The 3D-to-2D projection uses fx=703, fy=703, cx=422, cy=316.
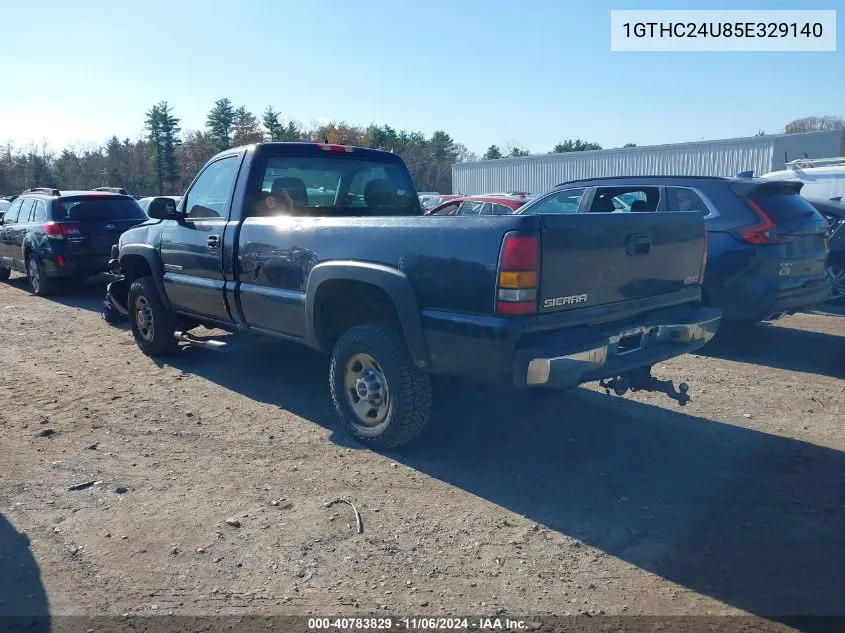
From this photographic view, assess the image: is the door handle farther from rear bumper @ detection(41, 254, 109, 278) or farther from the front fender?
rear bumper @ detection(41, 254, 109, 278)

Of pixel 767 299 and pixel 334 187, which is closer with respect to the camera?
pixel 334 187

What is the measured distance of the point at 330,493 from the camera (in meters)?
4.05

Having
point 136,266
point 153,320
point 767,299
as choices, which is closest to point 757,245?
point 767,299

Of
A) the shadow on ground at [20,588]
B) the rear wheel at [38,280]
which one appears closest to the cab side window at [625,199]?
the shadow on ground at [20,588]

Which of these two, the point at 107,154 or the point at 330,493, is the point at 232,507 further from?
the point at 107,154

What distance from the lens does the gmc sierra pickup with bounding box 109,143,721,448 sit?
12.1ft

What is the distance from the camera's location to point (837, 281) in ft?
32.1

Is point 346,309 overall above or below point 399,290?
below

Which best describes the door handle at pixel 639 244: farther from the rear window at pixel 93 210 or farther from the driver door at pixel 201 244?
the rear window at pixel 93 210

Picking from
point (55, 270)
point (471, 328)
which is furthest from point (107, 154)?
point (471, 328)

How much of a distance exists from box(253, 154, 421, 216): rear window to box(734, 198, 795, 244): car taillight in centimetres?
314

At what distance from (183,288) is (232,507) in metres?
2.91

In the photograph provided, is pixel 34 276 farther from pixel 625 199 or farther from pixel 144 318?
pixel 625 199

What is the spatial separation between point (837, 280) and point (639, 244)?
7.23m
